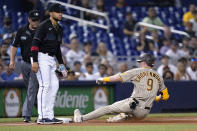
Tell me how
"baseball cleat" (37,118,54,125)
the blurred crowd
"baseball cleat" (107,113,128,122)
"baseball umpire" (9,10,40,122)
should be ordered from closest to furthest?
"baseball cleat" (37,118,54,125) → "baseball cleat" (107,113,128,122) → "baseball umpire" (9,10,40,122) → the blurred crowd

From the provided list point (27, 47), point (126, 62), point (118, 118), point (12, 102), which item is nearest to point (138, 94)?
point (118, 118)

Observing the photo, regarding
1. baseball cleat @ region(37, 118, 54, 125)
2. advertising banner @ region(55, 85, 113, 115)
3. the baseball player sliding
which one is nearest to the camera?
baseball cleat @ region(37, 118, 54, 125)

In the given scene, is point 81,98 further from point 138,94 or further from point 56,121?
point 56,121

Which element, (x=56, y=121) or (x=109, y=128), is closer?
(x=109, y=128)

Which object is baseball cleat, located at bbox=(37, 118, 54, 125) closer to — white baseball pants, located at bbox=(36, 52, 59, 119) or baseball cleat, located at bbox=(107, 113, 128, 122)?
white baseball pants, located at bbox=(36, 52, 59, 119)

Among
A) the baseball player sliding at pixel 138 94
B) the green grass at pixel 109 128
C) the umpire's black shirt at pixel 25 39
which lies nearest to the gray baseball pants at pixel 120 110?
the baseball player sliding at pixel 138 94

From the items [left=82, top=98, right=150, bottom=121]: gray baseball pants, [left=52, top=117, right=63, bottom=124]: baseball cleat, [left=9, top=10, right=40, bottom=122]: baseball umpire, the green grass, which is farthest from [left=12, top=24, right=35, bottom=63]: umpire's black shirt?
the green grass

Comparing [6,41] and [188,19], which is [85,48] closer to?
[6,41]

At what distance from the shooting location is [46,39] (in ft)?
31.2

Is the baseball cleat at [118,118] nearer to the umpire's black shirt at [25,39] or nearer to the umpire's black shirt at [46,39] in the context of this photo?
the umpire's black shirt at [46,39]

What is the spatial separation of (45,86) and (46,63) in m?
0.39

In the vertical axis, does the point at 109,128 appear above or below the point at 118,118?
below

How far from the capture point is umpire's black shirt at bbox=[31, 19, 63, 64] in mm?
9336

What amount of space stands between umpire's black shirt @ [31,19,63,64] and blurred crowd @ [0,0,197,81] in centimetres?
352
